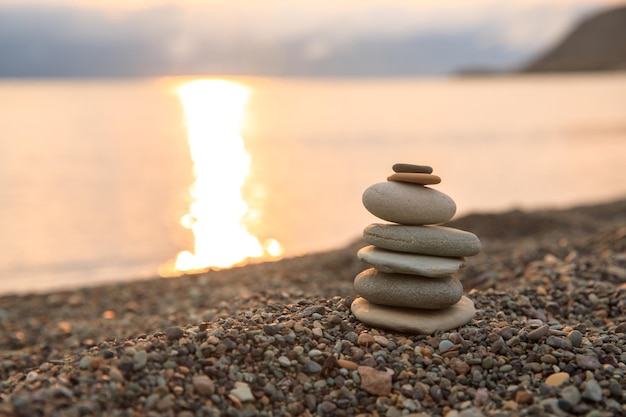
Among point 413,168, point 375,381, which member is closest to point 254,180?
point 413,168

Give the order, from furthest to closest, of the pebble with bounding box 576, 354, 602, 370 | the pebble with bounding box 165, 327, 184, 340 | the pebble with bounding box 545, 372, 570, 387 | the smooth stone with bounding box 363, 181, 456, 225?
the smooth stone with bounding box 363, 181, 456, 225 → the pebble with bounding box 165, 327, 184, 340 → the pebble with bounding box 576, 354, 602, 370 → the pebble with bounding box 545, 372, 570, 387

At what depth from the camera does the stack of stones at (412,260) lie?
5953 millimetres

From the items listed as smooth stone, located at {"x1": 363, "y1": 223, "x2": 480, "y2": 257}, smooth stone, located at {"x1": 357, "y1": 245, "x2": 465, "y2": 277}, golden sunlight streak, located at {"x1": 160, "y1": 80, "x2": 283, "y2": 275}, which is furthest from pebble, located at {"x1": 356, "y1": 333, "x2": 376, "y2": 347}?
golden sunlight streak, located at {"x1": 160, "y1": 80, "x2": 283, "y2": 275}

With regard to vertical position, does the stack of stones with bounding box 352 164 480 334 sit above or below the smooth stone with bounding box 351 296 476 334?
above

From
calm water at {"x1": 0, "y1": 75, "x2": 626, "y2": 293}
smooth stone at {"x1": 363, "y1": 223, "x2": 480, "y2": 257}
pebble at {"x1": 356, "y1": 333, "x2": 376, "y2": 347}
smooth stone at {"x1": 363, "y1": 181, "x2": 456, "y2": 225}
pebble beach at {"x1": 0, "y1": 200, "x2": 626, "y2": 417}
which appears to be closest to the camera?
pebble beach at {"x1": 0, "y1": 200, "x2": 626, "y2": 417}

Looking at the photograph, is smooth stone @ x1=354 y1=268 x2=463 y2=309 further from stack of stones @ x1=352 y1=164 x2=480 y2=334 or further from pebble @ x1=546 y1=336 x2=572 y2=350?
pebble @ x1=546 y1=336 x2=572 y2=350

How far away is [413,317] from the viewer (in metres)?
5.99

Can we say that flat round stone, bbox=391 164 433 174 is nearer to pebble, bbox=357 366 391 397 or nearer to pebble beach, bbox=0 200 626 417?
pebble beach, bbox=0 200 626 417

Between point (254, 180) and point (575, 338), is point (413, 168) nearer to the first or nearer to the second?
point (575, 338)

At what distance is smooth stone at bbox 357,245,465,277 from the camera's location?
5883 mm

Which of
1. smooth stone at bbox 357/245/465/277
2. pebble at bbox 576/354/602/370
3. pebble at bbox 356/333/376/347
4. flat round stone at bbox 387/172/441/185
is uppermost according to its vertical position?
flat round stone at bbox 387/172/441/185

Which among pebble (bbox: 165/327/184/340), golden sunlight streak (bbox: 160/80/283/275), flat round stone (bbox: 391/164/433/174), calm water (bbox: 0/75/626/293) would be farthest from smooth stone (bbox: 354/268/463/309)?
calm water (bbox: 0/75/626/293)

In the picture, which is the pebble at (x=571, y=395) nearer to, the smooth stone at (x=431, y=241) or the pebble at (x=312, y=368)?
the smooth stone at (x=431, y=241)

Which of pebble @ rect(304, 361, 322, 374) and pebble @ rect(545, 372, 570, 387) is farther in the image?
pebble @ rect(304, 361, 322, 374)
